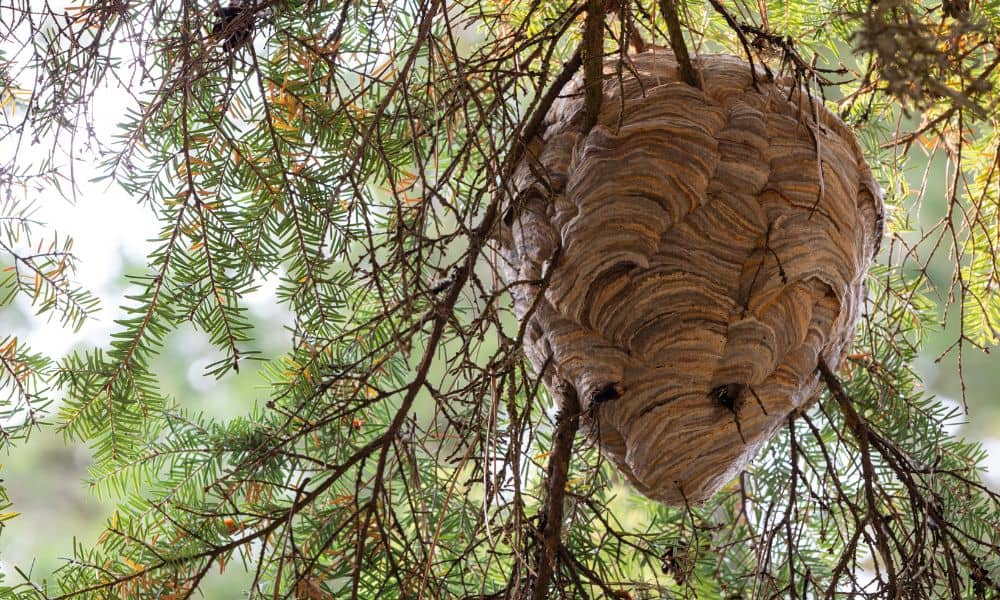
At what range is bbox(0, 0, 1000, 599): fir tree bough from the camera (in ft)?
2.56

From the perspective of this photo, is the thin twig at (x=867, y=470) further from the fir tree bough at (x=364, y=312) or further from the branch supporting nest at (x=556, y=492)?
the branch supporting nest at (x=556, y=492)

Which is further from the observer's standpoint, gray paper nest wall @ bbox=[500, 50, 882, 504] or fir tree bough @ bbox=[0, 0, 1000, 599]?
gray paper nest wall @ bbox=[500, 50, 882, 504]

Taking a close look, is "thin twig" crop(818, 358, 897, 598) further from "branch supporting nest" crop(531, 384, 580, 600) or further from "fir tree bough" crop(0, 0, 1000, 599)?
"branch supporting nest" crop(531, 384, 580, 600)

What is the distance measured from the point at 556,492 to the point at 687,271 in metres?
0.26

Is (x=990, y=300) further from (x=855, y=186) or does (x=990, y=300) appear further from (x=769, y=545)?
(x=769, y=545)

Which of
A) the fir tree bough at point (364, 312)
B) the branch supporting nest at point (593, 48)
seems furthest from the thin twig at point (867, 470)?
the branch supporting nest at point (593, 48)

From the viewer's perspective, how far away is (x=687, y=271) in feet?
3.06

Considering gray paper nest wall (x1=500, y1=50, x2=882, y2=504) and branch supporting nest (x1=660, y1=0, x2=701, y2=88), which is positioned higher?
branch supporting nest (x1=660, y1=0, x2=701, y2=88)

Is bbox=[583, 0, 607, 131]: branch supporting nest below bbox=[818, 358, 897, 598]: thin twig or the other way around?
the other way around

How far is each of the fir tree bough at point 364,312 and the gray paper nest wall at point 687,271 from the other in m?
0.05

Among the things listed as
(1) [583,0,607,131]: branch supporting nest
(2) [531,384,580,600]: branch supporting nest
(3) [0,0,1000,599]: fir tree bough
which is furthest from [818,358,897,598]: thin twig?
(1) [583,0,607,131]: branch supporting nest

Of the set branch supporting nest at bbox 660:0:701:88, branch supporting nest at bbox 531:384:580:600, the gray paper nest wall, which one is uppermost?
branch supporting nest at bbox 660:0:701:88

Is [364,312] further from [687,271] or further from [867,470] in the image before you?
[867,470]

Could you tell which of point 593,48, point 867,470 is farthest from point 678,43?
point 867,470
